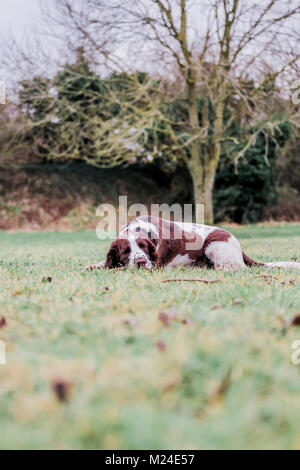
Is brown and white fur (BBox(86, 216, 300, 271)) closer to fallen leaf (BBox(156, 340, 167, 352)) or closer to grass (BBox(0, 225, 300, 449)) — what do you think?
grass (BBox(0, 225, 300, 449))

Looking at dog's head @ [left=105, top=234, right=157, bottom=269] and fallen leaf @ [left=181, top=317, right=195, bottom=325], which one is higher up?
dog's head @ [left=105, top=234, right=157, bottom=269]

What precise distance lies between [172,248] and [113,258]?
0.68 meters

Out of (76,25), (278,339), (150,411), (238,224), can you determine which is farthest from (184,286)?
(238,224)

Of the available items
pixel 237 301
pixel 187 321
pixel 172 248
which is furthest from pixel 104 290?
pixel 172 248

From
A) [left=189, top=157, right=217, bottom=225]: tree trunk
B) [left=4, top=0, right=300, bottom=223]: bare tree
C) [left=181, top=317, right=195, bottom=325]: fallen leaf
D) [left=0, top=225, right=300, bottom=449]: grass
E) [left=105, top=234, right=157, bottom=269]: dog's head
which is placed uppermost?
[left=4, top=0, right=300, bottom=223]: bare tree

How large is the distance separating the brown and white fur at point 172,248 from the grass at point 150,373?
1692 millimetres

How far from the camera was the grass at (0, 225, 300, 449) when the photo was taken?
1311 mm

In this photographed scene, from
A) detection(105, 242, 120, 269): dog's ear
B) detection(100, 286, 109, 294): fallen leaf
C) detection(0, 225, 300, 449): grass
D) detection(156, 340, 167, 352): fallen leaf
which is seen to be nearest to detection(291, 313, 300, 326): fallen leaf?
detection(0, 225, 300, 449): grass

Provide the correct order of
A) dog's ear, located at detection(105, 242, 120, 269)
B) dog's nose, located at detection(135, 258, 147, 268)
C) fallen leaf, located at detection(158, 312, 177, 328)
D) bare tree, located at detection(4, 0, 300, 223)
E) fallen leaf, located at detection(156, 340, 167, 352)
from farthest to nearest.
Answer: bare tree, located at detection(4, 0, 300, 223)
dog's ear, located at detection(105, 242, 120, 269)
dog's nose, located at detection(135, 258, 147, 268)
fallen leaf, located at detection(158, 312, 177, 328)
fallen leaf, located at detection(156, 340, 167, 352)

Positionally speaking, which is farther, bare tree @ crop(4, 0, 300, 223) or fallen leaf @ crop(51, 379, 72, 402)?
bare tree @ crop(4, 0, 300, 223)

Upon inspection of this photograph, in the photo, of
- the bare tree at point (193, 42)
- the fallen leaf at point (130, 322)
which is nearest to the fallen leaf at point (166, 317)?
the fallen leaf at point (130, 322)

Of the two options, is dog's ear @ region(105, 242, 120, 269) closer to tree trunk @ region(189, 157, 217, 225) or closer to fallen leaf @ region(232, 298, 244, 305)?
fallen leaf @ region(232, 298, 244, 305)

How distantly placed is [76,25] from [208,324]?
1282cm

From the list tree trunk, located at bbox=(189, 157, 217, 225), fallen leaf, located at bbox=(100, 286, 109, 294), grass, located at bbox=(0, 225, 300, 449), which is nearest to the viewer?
grass, located at bbox=(0, 225, 300, 449)
